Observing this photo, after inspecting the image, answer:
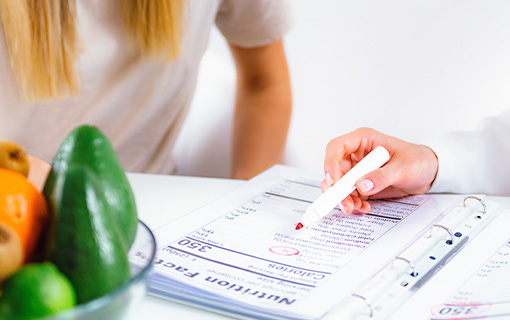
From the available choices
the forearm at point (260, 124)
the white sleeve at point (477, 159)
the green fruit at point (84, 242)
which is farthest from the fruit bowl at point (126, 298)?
the forearm at point (260, 124)

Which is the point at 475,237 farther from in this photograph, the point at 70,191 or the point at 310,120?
the point at 310,120

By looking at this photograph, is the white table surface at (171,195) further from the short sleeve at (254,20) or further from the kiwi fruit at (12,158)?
the short sleeve at (254,20)

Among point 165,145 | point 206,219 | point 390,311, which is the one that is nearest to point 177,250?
point 206,219

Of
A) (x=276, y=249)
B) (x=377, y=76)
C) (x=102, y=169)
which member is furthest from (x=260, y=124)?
(x=102, y=169)

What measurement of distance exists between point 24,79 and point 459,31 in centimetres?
85

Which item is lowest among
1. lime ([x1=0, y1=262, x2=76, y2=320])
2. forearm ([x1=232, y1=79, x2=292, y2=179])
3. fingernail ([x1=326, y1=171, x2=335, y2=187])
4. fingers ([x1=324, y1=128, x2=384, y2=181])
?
forearm ([x1=232, y1=79, x2=292, y2=179])

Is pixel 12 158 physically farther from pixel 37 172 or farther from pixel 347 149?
pixel 347 149

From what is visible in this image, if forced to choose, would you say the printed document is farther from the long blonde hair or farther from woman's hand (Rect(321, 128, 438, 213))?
the long blonde hair

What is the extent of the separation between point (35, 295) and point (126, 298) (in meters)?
0.04

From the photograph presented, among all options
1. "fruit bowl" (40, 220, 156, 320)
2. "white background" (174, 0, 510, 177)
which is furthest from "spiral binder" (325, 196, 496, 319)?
"white background" (174, 0, 510, 177)

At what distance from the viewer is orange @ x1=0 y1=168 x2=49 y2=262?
0.31 m

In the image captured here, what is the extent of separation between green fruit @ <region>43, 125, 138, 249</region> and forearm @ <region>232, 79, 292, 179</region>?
0.58m

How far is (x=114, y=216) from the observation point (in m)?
0.33

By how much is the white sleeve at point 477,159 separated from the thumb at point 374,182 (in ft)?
0.28
